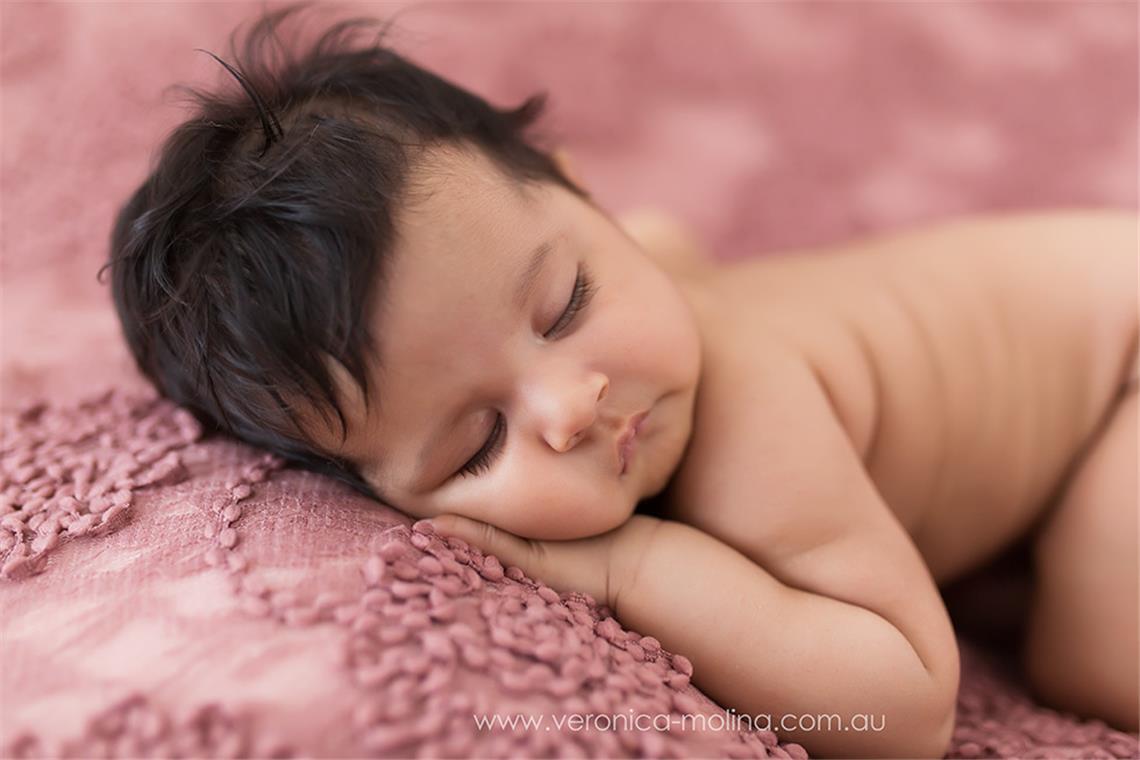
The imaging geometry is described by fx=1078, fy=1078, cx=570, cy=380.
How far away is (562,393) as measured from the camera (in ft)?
2.97

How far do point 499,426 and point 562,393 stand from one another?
0.25 ft

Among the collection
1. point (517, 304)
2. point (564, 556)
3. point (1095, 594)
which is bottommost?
point (1095, 594)

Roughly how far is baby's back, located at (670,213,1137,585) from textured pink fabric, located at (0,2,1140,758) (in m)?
0.21

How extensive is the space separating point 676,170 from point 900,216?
1.15 feet

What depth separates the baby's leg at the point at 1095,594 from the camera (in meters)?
1.09

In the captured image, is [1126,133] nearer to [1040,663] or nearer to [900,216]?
[900,216]

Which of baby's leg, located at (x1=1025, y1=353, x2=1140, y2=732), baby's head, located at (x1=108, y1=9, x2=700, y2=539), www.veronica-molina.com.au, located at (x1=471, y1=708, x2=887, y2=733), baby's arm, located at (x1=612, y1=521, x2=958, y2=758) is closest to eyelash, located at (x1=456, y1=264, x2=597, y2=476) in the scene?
baby's head, located at (x1=108, y1=9, x2=700, y2=539)

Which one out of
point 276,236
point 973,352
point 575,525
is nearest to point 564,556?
point 575,525

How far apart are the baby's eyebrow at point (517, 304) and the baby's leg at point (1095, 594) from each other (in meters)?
0.67

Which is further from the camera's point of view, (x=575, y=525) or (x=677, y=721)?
(x=575, y=525)

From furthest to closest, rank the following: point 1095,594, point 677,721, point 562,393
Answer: point 1095,594 → point 562,393 → point 677,721

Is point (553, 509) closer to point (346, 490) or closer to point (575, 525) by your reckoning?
point (575, 525)

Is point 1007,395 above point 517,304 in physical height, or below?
below

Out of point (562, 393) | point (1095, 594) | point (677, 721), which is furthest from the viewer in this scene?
point (1095, 594)
